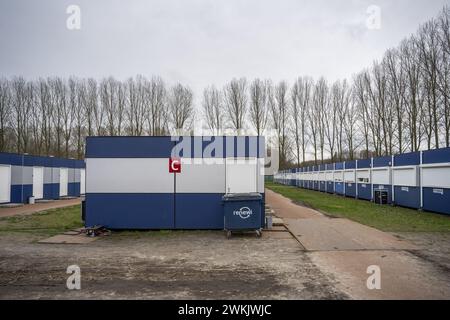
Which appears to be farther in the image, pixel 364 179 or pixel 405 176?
pixel 364 179

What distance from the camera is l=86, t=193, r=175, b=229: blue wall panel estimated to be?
11.4 meters

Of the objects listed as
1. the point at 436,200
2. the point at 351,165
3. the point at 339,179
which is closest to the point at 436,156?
the point at 436,200

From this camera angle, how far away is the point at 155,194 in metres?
11.5

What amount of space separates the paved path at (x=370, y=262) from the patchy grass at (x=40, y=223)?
8.53 metres

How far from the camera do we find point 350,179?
27078 mm

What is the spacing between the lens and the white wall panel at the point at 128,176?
1146 cm

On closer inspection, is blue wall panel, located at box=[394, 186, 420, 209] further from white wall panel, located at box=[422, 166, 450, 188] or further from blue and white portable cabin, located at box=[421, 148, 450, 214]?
white wall panel, located at box=[422, 166, 450, 188]

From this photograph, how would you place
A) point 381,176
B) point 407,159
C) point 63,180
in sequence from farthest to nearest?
1. point 63,180
2. point 381,176
3. point 407,159

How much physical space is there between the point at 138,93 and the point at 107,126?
21.5 feet

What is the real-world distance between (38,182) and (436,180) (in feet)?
82.4

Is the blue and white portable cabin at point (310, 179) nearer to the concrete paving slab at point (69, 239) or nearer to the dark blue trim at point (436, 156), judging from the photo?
the dark blue trim at point (436, 156)

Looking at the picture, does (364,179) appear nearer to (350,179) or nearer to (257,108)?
(350,179)

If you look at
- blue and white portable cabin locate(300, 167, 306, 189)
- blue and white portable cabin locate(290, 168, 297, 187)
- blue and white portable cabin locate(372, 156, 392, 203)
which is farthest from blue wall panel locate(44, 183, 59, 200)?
blue and white portable cabin locate(290, 168, 297, 187)
